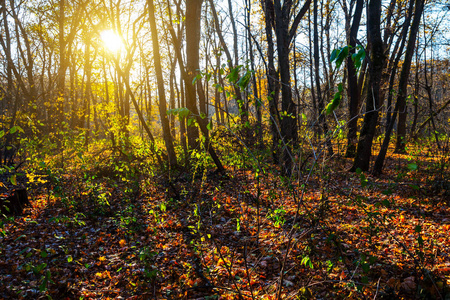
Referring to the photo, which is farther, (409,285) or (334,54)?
(409,285)

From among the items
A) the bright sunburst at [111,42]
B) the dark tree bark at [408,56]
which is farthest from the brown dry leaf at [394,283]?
the bright sunburst at [111,42]

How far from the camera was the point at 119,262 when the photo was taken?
4363 millimetres

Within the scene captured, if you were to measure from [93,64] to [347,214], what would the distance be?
17.1 meters

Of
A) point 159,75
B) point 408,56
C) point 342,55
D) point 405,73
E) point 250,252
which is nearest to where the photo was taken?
point 342,55

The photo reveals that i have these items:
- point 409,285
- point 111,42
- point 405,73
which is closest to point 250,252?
point 409,285

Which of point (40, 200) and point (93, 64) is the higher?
point (93, 64)

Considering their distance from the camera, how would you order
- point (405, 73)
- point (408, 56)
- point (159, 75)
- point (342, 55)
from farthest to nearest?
point (159, 75), point (405, 73), point (408, 56), point (342, 55)

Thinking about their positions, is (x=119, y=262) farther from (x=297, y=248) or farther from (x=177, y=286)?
(x=297, y=248)

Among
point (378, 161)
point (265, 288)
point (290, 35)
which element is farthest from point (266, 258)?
point (290, 35)

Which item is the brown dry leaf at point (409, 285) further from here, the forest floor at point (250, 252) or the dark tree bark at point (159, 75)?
the dark tree bark at point (159, 75)

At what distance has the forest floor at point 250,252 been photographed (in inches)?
118

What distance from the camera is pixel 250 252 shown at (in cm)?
291

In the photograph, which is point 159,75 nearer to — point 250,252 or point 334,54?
point 250,252

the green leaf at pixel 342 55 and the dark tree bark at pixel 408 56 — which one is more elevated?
the dark tree bark at pixel 408 56
